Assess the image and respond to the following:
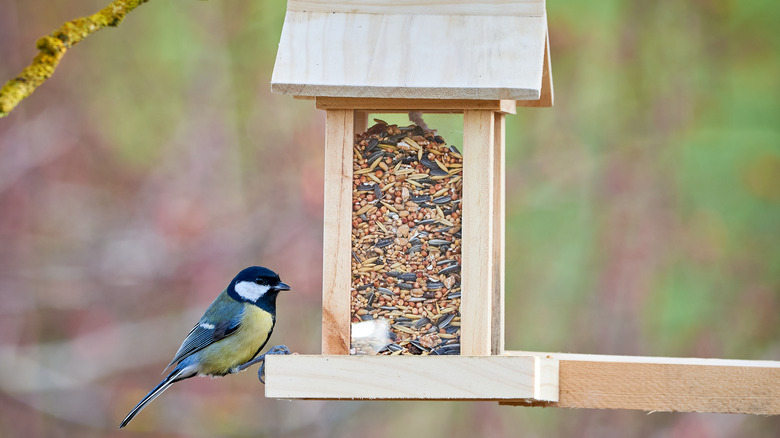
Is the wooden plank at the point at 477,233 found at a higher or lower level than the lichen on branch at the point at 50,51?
lower

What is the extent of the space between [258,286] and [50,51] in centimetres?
183

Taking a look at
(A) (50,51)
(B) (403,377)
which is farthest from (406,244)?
(A) (50,51)

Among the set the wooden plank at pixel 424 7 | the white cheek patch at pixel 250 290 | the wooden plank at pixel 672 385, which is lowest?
the wooden plank at pixel 672 385

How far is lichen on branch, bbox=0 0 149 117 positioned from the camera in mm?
1868

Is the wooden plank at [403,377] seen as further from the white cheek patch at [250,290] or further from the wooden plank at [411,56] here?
the white cheek patch at [250,290]

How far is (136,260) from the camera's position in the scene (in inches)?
239

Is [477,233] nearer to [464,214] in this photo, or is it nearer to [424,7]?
[464,214]

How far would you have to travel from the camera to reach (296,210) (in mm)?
6105

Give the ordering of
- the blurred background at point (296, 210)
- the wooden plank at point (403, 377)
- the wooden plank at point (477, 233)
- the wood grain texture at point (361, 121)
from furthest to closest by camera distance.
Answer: the blurred background at point (296, 210) < the wood grain texture at point (361, 121) < the wooden plank at point (477, 233) < the wooden plank at point (403, 377)

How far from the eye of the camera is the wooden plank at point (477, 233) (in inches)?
115

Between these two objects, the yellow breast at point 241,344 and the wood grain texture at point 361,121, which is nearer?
the wood grain texture at point 361,121

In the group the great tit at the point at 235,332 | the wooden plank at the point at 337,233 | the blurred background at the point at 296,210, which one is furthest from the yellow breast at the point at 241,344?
the blurred background at the point at 296,210

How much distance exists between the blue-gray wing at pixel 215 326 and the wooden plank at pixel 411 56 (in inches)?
49.1

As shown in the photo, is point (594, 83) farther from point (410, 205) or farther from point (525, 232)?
point (410, 205)
